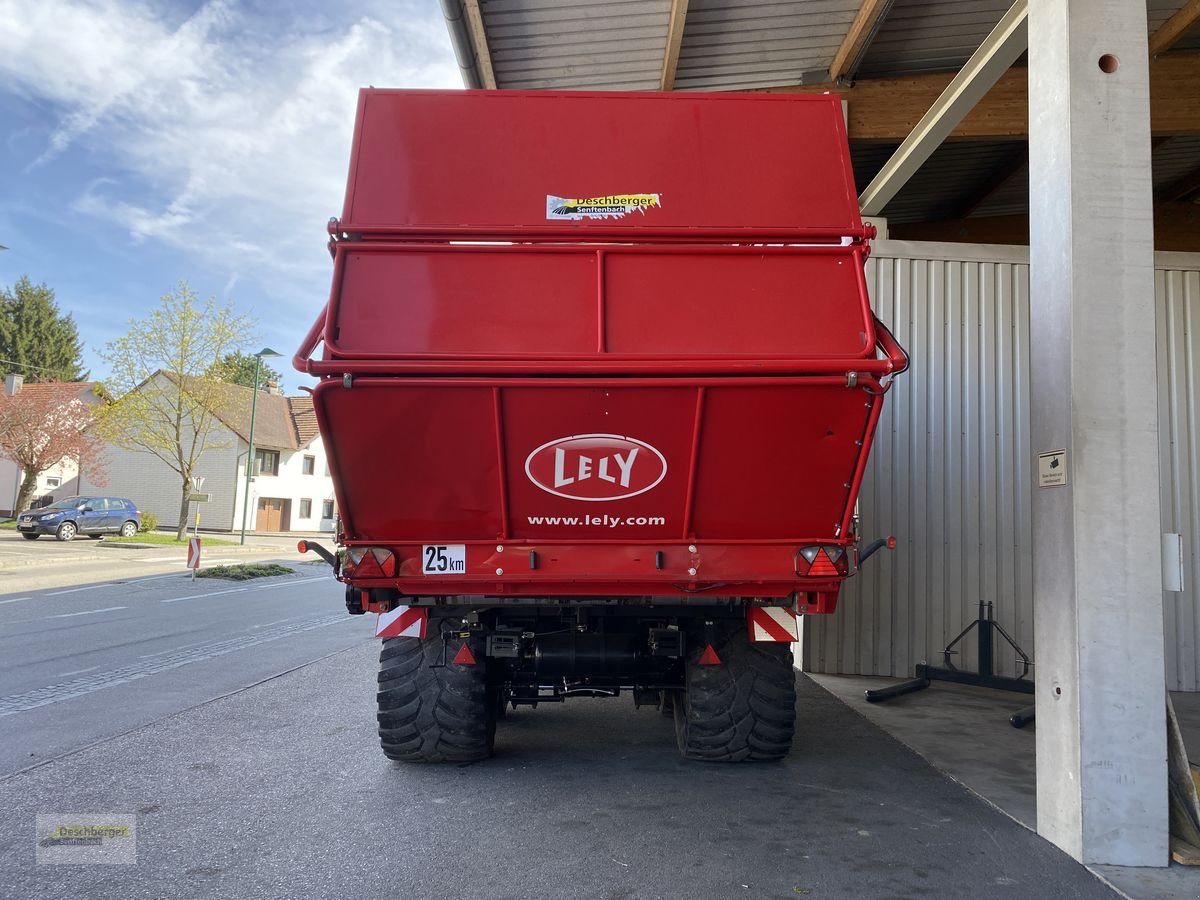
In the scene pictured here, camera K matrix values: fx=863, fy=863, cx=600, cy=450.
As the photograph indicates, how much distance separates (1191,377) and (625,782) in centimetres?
740

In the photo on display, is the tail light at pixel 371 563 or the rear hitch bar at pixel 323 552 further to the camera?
the rear hitch bar at pixel 323 552

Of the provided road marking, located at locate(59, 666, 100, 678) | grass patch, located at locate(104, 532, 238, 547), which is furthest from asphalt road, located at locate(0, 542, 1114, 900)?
grass patch, located at locate(104, 532, 238, 547)

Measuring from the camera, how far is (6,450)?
32.5 metres

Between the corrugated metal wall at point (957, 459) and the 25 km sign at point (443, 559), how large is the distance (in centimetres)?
541

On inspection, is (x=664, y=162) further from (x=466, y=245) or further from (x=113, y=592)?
(x=113, y=592)

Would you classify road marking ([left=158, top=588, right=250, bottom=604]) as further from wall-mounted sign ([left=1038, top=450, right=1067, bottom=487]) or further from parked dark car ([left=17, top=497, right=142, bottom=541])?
parked dark car ([left=17, top=497, right=142, bottom=541])

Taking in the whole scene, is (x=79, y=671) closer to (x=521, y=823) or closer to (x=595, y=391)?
(x=521, y=823)

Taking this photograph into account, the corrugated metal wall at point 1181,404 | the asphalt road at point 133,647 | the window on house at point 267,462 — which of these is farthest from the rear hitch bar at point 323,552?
the window on house at point 267,462

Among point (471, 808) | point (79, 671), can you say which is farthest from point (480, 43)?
point (79, 671)

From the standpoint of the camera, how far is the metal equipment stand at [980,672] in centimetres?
786

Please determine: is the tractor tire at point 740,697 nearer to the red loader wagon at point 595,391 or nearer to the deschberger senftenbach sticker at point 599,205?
the red loader wagon at point 595,391

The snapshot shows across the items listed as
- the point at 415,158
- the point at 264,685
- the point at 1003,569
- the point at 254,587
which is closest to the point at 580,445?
the point at 415,158

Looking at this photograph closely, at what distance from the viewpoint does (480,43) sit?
8312 mm

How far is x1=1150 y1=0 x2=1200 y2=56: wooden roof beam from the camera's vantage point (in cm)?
760
